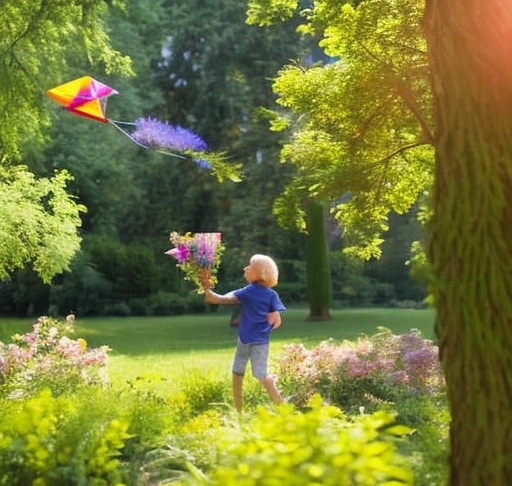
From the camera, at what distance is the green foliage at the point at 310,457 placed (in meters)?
3.22

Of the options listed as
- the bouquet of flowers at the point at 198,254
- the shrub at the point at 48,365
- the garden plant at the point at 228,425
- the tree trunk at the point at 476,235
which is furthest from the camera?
the shrub at the point at 48,365

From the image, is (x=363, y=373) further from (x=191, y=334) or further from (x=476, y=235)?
(x=191, y=334)

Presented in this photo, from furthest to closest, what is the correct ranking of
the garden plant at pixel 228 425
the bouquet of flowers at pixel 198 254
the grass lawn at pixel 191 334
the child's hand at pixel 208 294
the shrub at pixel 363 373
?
the grass lawn at pixel 191 334, the shrub at pixel 363 373, the child's hand at pixel 208 294, the bouquet of flowers at pixel 198 254, the garden plant at pixel 228 425

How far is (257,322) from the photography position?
9.70 metres

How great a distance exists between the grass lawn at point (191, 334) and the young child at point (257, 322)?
2.65 metres

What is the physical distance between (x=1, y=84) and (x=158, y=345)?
11.4m

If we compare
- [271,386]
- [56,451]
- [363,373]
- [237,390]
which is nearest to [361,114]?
[363,373]

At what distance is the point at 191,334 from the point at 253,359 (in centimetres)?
1862

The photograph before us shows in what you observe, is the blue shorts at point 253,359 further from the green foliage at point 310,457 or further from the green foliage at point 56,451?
the green foliage at point 310,457

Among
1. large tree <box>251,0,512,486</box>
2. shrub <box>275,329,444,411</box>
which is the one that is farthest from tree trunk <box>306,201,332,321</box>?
large tree <box>251,0,512,486</box>

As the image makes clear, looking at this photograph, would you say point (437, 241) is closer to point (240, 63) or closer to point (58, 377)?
point (58, 377)

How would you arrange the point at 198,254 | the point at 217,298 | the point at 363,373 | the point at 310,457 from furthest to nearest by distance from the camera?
the point at 363,373, the point at 217,298, the point at 198,254, the point at 310,457

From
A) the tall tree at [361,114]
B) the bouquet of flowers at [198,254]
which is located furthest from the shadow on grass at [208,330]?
the bouquet of flowers at [198,254]

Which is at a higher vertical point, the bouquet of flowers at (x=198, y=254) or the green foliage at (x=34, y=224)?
the green foliage at (x=34, y=224)
